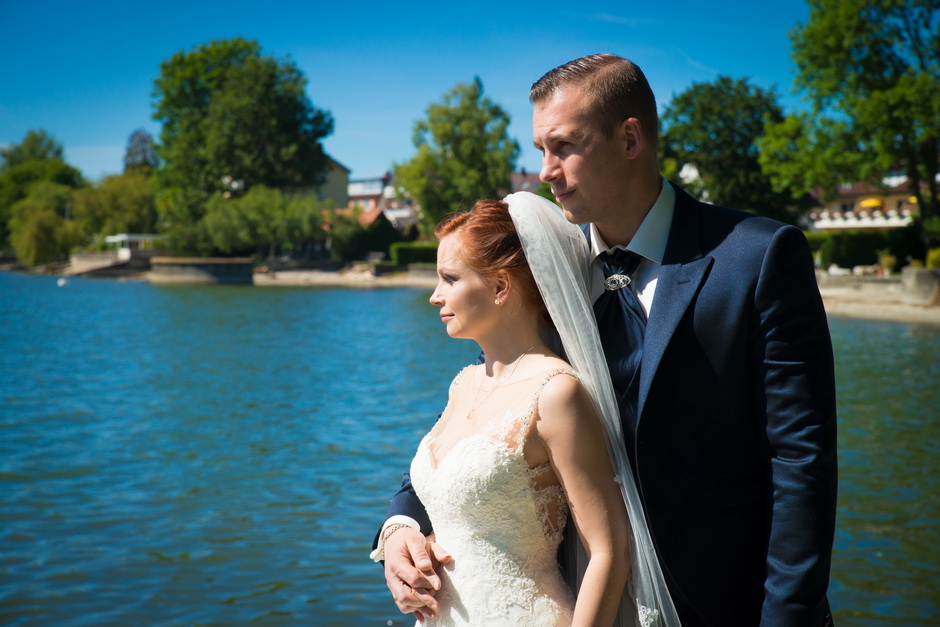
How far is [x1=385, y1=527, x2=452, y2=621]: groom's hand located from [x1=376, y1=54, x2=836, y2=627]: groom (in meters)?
0.71

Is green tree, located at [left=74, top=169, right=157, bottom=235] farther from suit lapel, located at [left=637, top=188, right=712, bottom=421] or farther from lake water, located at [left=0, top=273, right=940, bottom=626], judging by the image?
suit lapel, located at [left=637, top=188, right=712, bottom=421]

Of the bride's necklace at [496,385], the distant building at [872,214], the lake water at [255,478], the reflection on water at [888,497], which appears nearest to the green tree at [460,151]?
the distant building at [872,214]

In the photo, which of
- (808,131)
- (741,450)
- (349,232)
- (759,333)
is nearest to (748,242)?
(759,333)

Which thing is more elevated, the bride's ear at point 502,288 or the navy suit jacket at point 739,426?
the bride's ear at point 502,288

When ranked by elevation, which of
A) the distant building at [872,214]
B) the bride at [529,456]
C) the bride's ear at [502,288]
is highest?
the distant building at [872,214]

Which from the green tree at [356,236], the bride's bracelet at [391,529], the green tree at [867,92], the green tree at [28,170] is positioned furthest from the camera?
the green tree at [28,170]

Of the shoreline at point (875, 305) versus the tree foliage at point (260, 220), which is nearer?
the shoreline at point (875, 305)

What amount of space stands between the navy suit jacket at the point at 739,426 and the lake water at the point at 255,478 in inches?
189

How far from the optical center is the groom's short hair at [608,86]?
223cm

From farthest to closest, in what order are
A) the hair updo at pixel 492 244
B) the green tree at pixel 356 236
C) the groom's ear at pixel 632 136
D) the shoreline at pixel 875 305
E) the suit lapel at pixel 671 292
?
the green tree at pixel 356 236 → the shoreline at pixel 875 305 → the hair updo at pixel 492 244 → the groom's ear at pixel 632 136 → the suit lapel at pixel 671 292

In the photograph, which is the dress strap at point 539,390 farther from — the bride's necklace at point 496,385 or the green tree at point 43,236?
the green tree at point 43,236

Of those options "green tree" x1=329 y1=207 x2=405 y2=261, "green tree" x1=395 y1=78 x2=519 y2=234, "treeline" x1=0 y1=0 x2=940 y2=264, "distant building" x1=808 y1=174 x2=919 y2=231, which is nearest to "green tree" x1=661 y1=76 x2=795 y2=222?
"treeline" x1=0 y1=0 x2=940 y2=264

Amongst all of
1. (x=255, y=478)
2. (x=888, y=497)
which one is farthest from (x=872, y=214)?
(x=255, y=478)

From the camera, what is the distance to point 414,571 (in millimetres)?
2574
